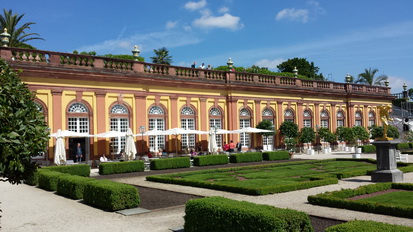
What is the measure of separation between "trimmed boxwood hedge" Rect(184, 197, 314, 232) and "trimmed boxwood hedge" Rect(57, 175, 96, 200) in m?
5.99

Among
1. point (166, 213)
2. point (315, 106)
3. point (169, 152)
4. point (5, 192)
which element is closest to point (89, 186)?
point (166, 213)

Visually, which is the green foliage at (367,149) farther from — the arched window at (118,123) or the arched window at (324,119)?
the arched window at (118,123)

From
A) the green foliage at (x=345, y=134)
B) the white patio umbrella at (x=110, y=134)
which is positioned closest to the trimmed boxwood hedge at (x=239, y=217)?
the white patio umbrella at (x=110, y=134)

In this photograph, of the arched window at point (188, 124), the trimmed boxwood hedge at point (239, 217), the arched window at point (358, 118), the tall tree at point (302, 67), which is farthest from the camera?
the tall tree at point (302, 67)

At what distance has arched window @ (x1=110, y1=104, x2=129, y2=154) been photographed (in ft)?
86.0

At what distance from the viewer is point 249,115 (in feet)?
111

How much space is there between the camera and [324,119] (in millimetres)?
40500

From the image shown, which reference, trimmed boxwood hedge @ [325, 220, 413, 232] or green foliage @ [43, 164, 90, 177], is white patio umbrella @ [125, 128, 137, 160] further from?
trimmed boxwood hedge @ [325, 220, 413, 232]

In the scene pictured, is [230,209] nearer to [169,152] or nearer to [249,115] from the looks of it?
[169,152]

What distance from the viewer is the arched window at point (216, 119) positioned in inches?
1245

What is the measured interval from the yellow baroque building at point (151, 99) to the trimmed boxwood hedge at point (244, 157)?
4.74 meters

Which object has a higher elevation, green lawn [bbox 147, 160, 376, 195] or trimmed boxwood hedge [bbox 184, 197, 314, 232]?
trimmed boxwood hedge [bbox 184, 197, 314, 232]

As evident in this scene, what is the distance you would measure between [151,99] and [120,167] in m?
8.41

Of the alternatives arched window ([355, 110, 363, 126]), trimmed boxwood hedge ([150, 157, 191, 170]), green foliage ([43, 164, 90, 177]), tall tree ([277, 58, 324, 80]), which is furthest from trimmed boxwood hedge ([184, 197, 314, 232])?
tall tree ([277, 58, 324, 80])
